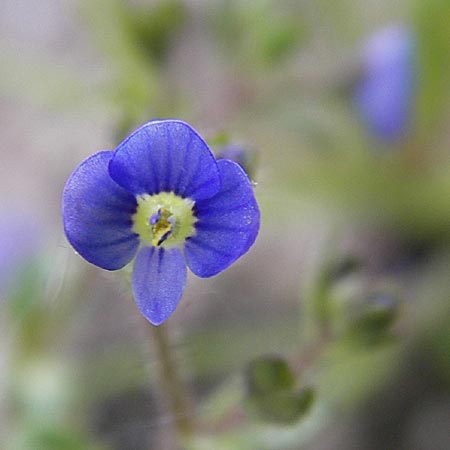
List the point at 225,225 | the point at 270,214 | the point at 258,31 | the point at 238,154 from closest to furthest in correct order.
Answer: the point at 225,225, the point at 238,154, the point at 258,31, the point at 270,214

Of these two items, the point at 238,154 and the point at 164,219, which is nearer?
the point at 164,219

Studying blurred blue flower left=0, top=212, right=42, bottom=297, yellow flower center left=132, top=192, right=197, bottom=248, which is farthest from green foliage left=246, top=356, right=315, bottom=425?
blurred blue flower left=0, top=212, right=42, bottom=297

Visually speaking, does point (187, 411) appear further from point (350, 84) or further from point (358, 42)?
point (358, 42)

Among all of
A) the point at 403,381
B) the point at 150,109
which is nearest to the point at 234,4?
the point at 150,109

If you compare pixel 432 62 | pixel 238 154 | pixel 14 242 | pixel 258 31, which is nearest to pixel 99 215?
pixel 238 154

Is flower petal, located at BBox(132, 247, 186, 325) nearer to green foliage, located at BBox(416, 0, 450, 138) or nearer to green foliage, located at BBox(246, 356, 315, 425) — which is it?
green foliage, located at BBox(246, 356, 315, 425)

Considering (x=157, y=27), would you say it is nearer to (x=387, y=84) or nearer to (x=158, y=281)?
(x=387, y=84)
